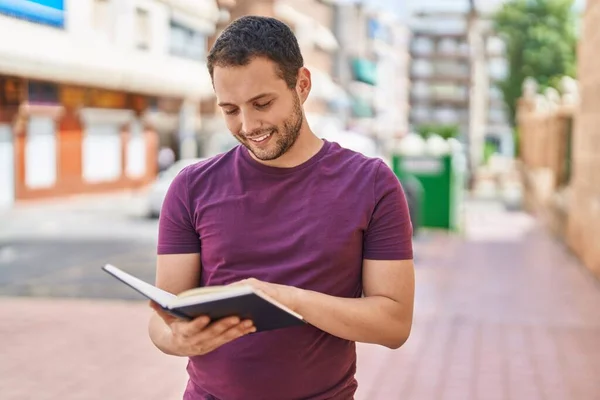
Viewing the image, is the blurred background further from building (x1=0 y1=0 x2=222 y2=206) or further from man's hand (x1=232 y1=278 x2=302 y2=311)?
man's hand (x1=232 y1=278 x2=302 y2=311)

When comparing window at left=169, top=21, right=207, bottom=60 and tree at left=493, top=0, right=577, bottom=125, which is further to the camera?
tree at left=493, top=0, right=577, bottom=125

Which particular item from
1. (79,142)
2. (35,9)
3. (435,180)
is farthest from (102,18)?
(79,142)

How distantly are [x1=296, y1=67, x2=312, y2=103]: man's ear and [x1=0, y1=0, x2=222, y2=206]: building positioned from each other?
12704 millimetres

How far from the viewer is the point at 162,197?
19.1m

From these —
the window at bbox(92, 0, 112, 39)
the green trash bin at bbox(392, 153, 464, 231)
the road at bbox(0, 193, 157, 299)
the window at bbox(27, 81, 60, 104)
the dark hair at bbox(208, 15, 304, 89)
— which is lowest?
the road at bbox(0, 193, 157, 299)

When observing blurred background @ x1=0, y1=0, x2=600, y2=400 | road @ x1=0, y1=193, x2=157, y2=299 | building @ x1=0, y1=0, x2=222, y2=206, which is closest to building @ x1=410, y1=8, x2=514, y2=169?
blurred background @ x1=0, y1=0, x2=600, y2=400

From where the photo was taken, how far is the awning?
51.0 ft

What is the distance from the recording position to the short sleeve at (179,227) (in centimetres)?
200

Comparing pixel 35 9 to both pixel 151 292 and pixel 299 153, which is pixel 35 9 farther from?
pixel 151 292

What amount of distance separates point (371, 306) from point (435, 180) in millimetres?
12401

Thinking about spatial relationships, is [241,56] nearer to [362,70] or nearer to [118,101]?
[118,101]

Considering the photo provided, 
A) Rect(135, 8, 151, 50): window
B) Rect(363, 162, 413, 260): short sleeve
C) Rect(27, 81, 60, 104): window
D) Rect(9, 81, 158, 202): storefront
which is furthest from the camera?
Rect(9, 81, 158, 202): storefront

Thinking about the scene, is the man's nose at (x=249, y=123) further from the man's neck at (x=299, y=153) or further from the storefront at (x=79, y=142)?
the storefront at (x=79, y=142)

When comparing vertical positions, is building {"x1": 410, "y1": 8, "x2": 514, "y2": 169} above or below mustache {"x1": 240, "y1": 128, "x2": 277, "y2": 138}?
above
